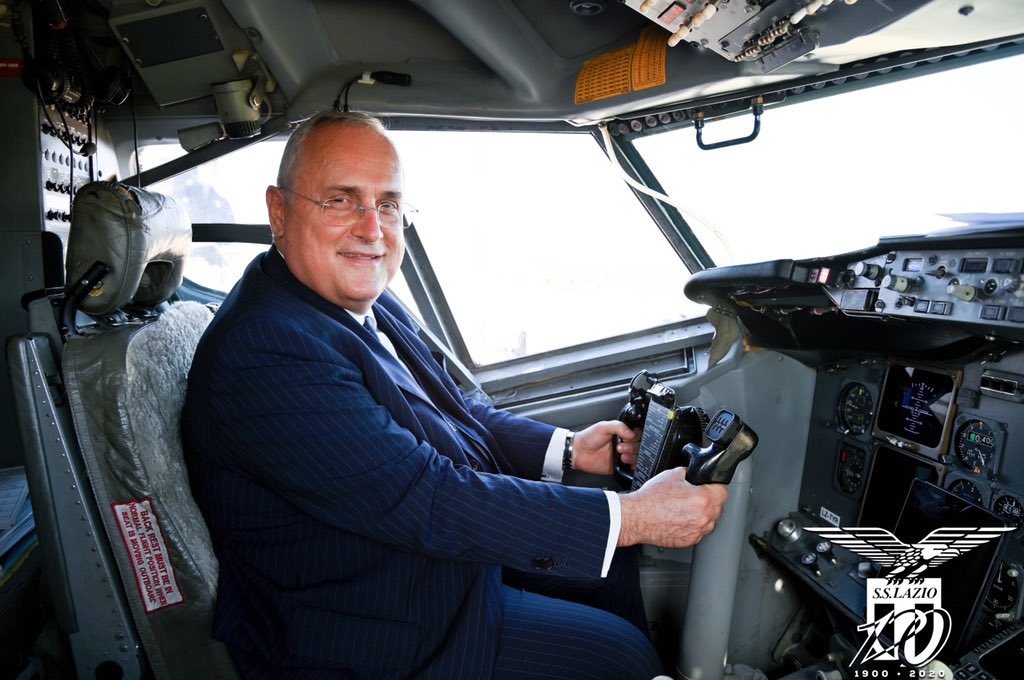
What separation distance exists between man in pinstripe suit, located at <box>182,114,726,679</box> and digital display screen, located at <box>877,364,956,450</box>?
1.86 feet

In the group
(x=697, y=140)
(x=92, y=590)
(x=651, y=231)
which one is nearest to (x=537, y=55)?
(x=697, y=140)

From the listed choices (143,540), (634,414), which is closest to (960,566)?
(634,414)

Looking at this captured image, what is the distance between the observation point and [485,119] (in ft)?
8.73

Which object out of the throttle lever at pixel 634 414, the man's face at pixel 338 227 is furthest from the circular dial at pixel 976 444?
the man's face at pixel 338 227

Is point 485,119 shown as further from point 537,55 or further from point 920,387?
point 920,387

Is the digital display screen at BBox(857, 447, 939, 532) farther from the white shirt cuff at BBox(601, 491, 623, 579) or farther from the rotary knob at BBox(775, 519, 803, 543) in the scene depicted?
the white shirt cuff at BBox(601, 491, 623, 579)

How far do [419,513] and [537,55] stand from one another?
6.08ft

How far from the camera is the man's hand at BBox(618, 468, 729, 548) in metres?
1.34

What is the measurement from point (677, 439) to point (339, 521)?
812 mm

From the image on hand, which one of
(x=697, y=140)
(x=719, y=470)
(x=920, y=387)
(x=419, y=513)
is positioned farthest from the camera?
(x=697, y=140)

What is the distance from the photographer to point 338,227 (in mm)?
1489

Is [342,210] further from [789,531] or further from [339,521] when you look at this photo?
[789,531]

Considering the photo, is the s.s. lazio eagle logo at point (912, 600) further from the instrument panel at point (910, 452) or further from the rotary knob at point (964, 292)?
the rotary knob at point (964, 292)

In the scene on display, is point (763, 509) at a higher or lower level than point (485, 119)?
lower
